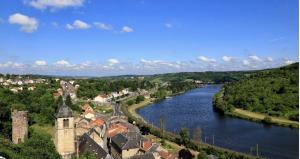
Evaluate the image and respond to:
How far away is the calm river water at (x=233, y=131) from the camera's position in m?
36.4

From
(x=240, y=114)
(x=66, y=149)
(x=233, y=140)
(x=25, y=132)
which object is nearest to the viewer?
(x=66, y=149)

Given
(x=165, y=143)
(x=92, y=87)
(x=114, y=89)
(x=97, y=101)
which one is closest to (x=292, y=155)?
(x=165, y=143)

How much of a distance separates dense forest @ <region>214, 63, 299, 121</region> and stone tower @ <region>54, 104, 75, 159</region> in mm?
37629

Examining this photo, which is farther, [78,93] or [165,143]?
[78,93]

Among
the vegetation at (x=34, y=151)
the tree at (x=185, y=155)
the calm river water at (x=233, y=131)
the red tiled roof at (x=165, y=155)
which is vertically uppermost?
the vegetation at (x=34, y=151)

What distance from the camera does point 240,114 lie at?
59031 mm

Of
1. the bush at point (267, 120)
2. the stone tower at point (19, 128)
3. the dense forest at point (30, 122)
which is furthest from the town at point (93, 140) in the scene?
the bush at point (267, 120)

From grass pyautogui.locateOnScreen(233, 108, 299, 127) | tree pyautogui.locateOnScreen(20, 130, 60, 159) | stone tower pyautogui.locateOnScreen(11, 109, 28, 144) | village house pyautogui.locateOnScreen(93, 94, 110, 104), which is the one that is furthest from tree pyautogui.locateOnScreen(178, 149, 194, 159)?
village house pyautogui.locateOnScreen(93, 94, 110, 104)

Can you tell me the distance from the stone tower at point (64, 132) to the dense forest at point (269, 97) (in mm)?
37629

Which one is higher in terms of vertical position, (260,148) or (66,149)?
(66,149)

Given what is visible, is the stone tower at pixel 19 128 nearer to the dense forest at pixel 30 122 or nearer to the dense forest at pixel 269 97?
the dense forest at pixel 30 122

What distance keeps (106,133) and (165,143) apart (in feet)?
18.9

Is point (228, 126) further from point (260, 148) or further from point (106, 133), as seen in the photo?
point (106, 133)

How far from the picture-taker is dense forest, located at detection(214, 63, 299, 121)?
58344mm
